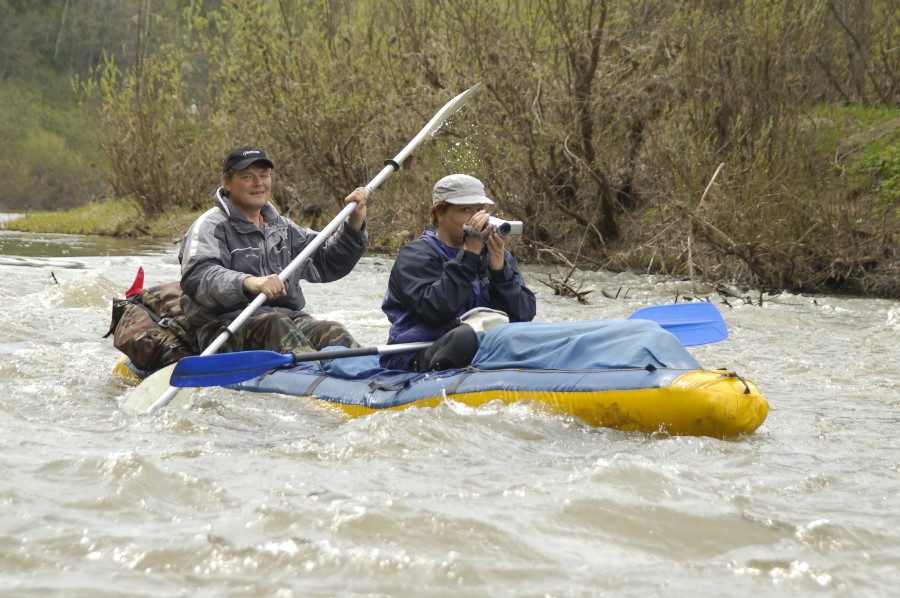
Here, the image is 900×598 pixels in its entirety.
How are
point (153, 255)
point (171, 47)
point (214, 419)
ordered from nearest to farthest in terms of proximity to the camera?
point (214, 419)
point (153, 255)
point (171, 47)

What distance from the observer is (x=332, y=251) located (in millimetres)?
5758

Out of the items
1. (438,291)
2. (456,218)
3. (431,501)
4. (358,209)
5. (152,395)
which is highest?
(456,218)

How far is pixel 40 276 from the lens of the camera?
10516 mm

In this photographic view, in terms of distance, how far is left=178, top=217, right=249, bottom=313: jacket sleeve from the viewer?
5.12 meters

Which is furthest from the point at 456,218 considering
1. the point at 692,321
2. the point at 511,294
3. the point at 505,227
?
the point at 692,321

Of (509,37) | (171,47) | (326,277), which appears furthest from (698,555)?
(171,47)

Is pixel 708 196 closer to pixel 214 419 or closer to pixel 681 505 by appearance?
pixel 214 419

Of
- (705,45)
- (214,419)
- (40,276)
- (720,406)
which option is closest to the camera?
(720,406)

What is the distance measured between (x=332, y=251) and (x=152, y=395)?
1.36m

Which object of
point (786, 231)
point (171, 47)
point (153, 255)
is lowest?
point (153, 255)

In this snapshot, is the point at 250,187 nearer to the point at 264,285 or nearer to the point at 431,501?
the point at 264,285

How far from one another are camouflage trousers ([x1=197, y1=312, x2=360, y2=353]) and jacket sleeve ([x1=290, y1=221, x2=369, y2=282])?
0.41 m

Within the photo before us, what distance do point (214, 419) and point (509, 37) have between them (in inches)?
327

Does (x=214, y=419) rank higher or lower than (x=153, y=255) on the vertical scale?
higher
